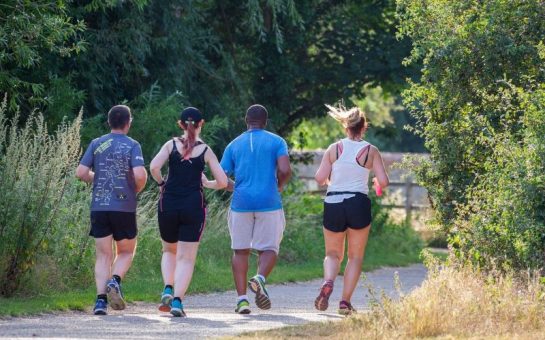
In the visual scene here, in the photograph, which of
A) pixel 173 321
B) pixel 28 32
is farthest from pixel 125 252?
pixel 28 32

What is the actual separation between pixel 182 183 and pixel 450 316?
2.80 meters

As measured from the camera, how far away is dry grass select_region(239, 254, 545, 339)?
977cm

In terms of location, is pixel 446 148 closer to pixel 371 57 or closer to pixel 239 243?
pixel 239 243

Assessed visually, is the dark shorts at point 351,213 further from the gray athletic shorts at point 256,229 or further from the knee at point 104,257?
the knee at point 104,257

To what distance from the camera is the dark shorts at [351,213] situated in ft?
39.3

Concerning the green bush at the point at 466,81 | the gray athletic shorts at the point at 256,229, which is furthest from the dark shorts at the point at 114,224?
the green bush at the point at 466,81

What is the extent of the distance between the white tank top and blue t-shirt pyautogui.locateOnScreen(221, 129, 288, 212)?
0.53 m

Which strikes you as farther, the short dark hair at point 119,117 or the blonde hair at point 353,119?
the blonde hair at point 353,119

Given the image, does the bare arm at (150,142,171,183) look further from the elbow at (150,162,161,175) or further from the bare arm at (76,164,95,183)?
the bare arm at (76,164,95,183)

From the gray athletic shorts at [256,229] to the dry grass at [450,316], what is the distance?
5.52 feet

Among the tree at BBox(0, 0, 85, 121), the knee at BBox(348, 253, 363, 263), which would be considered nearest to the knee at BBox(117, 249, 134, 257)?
the knee at BBox(348, 253, 363, 263)

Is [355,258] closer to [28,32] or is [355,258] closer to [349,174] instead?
[349,174]

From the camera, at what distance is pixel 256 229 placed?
39.9ft

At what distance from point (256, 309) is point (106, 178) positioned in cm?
226
